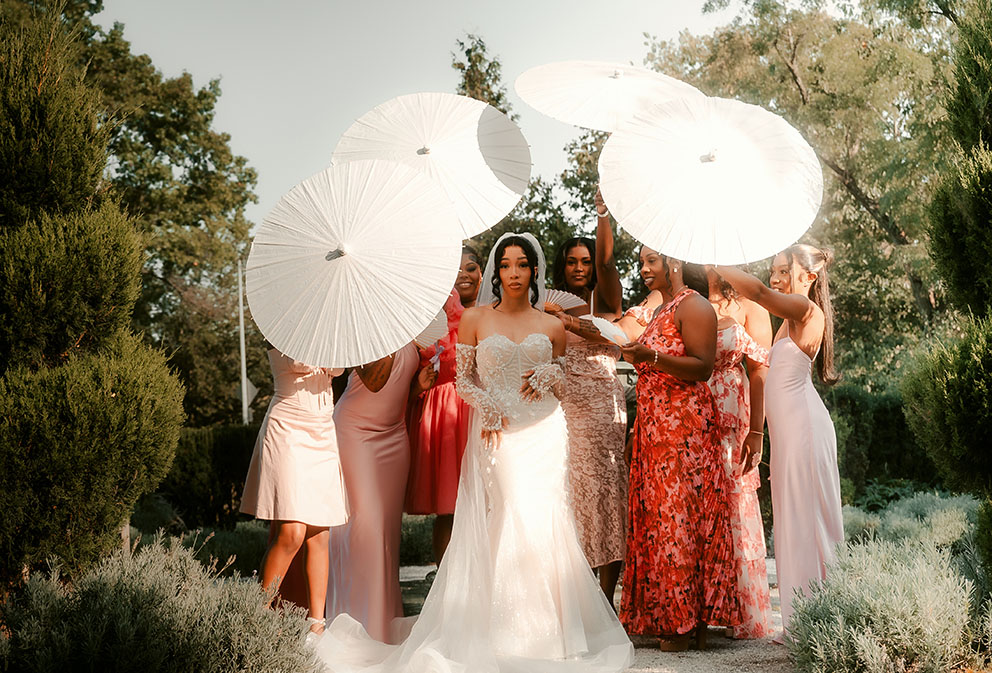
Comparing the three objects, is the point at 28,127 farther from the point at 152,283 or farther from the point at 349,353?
the point at 152,283

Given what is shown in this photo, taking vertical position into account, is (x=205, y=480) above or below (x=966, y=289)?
below

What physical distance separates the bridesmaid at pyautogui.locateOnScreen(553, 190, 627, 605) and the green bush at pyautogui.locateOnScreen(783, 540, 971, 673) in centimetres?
155

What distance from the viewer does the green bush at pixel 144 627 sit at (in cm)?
409

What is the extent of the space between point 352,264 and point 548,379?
5.05ft

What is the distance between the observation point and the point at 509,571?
5.39 m

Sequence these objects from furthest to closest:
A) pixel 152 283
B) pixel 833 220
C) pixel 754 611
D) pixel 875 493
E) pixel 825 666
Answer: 1. pixel 152 283
2. pixel 833 220
3. pixel 875 493
4. pixel 754 611
5. pixel 825 666

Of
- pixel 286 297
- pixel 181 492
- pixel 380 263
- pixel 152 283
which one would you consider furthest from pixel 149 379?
pixel 152 283

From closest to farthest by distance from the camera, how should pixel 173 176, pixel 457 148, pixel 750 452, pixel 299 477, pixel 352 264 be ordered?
pixel 352 264, pixel 299 477, pixel 750 452, pixel 457 148, pixel 173 176

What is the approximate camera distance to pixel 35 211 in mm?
5012

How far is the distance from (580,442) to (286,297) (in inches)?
96.0

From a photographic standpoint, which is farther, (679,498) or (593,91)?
(593,91)

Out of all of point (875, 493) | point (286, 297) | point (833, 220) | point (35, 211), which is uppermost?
point (833, 220)

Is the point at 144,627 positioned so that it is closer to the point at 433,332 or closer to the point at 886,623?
the point at 433,332

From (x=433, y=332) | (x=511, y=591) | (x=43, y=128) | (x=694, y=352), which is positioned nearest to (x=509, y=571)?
(x=511, y=591)
